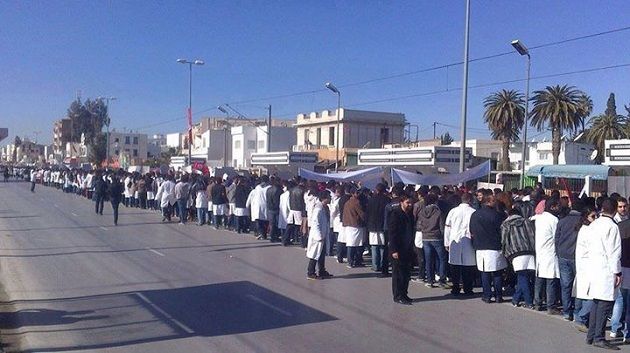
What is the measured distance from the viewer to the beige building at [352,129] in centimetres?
7075

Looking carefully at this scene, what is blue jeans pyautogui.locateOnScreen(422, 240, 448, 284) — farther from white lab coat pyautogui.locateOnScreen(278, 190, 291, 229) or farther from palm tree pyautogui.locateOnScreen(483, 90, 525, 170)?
palm tree pyautogui.locateOnScreen(483, 90, 525, 170)

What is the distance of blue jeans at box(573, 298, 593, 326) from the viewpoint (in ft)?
30.2

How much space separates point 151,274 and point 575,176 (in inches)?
817

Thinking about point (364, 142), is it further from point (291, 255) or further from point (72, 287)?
point (72, 287)

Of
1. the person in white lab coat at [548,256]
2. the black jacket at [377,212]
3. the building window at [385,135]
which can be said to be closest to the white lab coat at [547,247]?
the person in white lab coat at [548,256]

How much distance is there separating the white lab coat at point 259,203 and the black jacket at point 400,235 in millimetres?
9183

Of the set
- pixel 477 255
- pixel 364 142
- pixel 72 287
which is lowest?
pixel 72 287

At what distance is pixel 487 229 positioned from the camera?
36.4 feet

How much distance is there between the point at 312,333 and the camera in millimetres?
8750

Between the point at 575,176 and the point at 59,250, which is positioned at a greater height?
the point at 575,176

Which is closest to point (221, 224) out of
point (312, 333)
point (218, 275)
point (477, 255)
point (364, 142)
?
point (218, 275)

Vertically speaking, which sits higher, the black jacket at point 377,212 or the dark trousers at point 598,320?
the black jacket at point 377,212

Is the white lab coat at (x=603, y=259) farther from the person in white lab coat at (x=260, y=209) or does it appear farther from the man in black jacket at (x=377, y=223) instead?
the person in white lab coat at (x=260, y=209)

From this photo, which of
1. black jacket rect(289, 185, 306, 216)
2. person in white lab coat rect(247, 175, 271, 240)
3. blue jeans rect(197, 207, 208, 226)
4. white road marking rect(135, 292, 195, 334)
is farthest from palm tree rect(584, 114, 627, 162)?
white road marking rect(135, 292, 195, 334)
